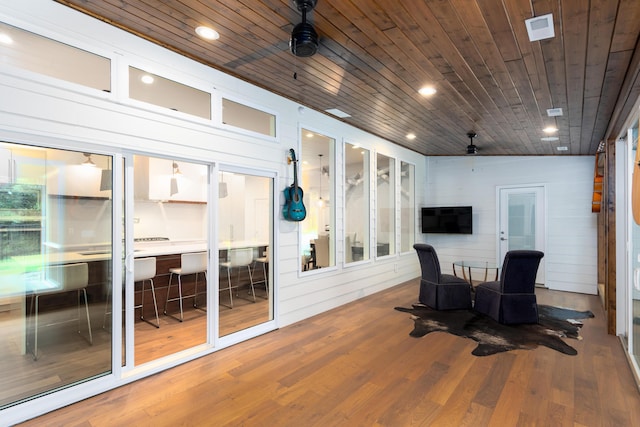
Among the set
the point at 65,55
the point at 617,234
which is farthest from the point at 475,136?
the point at 65,55

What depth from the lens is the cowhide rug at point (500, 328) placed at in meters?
3.64

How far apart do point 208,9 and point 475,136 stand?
4642mm

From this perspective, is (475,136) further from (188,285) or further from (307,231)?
(188,285)

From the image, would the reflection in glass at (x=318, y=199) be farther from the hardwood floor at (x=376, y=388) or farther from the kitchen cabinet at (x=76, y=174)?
the kitchen cabinet at (x=76, y=174)

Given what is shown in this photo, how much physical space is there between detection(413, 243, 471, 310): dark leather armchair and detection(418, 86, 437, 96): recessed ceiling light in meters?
2.24

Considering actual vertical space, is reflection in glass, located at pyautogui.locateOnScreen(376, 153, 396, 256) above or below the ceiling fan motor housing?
below

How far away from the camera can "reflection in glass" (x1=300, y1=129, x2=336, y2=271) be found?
4.82 m

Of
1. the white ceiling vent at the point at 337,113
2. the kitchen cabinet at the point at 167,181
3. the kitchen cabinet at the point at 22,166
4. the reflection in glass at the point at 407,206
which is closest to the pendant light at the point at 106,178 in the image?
the kitchen cabinet at the point at 22,166

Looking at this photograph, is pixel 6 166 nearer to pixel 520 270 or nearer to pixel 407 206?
pixel 520 270

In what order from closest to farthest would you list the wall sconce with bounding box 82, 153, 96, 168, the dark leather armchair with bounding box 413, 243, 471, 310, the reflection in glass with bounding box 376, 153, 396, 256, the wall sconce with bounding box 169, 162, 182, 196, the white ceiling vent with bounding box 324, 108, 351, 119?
the wall sconce with bounding box 82, 153, 96, 168 < the white ceiling vent with bounding box 324, 108, 351, 119 < the dark leather armchair with bounding box 413, 243, 471, 310 < the wall sconce with bounding box 169, 162, 182, 196 < the reflection in glass with bounding box 376, 153, 396, 256

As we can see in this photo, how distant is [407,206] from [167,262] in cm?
477

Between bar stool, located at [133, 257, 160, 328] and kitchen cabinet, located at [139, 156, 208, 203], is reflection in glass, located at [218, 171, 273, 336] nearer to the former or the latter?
bar stool, located at [133, 257, 160, 328]

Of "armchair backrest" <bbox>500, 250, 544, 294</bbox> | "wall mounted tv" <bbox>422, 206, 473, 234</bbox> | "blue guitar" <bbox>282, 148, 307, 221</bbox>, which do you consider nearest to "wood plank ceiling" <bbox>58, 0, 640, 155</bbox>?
"blue guitar" <bbox>282, 148, 307, 221</bbox>

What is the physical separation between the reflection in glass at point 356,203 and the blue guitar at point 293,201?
131cm
